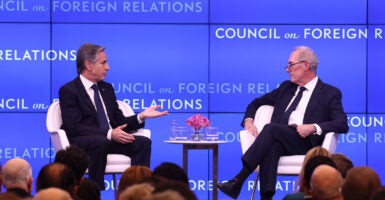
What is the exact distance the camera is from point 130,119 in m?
7.63

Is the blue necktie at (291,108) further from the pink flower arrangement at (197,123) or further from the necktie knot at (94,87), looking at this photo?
the necktie knot at (94,87)

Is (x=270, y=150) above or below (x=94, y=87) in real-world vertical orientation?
below

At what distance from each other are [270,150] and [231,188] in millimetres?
414

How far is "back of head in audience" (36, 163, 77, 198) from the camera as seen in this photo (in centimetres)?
484

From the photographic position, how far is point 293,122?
772 centimetres

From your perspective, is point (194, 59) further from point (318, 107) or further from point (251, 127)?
point (318, 107)

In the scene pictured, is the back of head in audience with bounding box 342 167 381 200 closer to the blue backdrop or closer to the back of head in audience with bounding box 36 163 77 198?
the back of head in audience with bounding box 36 163 77 198

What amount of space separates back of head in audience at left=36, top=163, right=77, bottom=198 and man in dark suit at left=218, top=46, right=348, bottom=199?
2.55 meters

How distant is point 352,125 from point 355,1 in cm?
117

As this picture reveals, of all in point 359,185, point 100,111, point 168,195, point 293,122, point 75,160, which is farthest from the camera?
point 293,122

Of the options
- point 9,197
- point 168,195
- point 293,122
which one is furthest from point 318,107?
point 168,195

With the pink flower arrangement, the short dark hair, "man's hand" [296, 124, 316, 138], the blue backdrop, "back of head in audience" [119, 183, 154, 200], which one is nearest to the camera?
"back of head in audience" [119, 183, 154, 200]

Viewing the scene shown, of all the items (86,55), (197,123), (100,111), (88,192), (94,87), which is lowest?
(88,192)

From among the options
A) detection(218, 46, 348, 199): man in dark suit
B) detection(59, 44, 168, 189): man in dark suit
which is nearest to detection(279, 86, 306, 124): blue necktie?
detection(218, 46, 348, 199): man in dark suit
